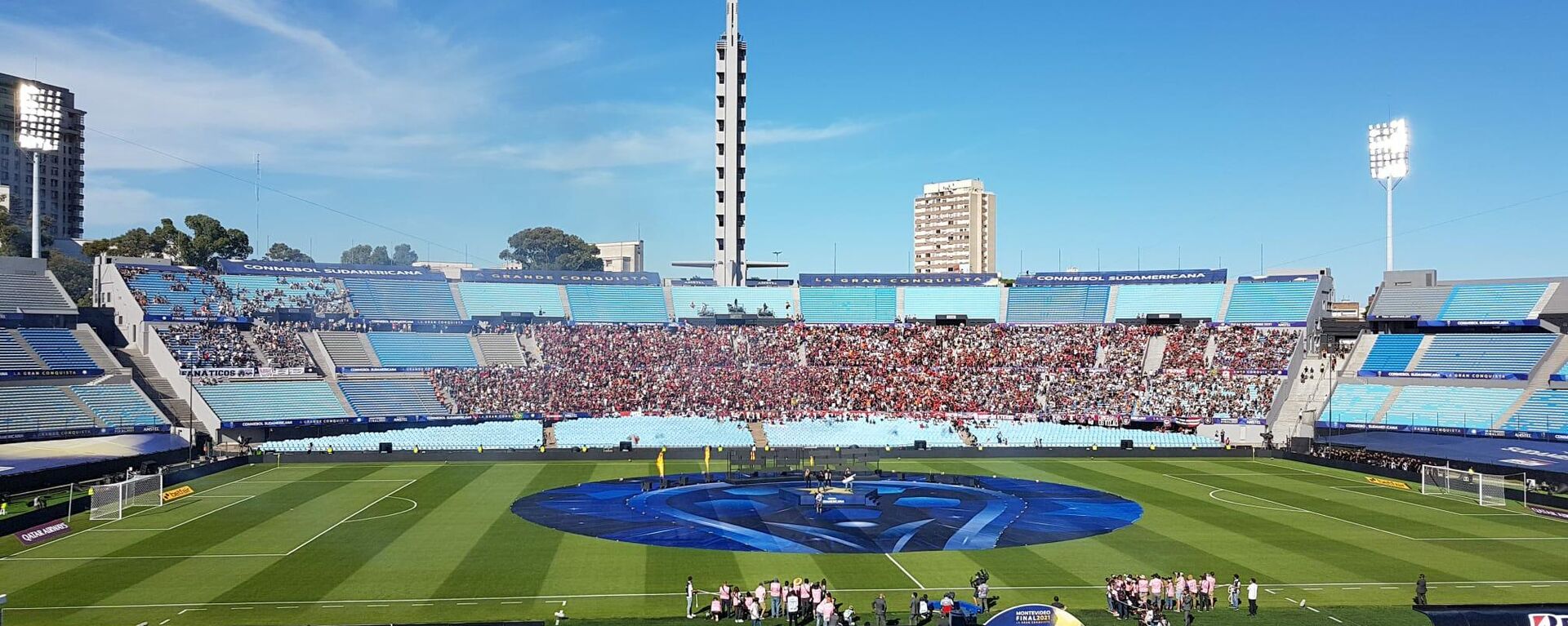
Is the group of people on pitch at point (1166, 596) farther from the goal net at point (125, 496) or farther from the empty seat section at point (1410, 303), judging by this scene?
the empty seat section at point (1410, 303)

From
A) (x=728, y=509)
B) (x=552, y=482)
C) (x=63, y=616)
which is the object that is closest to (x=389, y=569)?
(x=63, y=616)

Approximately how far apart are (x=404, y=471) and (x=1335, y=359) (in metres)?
65.7

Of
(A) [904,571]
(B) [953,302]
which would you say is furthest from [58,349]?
(B) [953,302]

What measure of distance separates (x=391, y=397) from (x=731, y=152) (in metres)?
42.9

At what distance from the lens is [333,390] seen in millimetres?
75188

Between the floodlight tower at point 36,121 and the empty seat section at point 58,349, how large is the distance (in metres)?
8.26

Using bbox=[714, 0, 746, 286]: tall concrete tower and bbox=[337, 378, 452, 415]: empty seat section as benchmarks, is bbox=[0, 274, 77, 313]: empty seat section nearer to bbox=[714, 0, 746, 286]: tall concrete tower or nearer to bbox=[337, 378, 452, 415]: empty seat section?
bbox=[337, 378, 452, 415]: empty seat section

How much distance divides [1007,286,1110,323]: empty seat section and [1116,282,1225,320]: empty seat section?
179 cm

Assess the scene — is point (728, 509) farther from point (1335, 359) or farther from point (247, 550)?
point (1335, 359)

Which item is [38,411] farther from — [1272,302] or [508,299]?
[1272,302]

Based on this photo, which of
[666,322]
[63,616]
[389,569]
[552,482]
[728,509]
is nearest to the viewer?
[63,616]

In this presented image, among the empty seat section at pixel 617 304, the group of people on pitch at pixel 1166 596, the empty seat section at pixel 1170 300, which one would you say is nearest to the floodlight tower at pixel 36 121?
the empty seat section at pixel 617 304

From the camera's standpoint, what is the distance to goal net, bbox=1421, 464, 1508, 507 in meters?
49.2

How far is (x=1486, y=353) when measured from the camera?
72.5 metres
